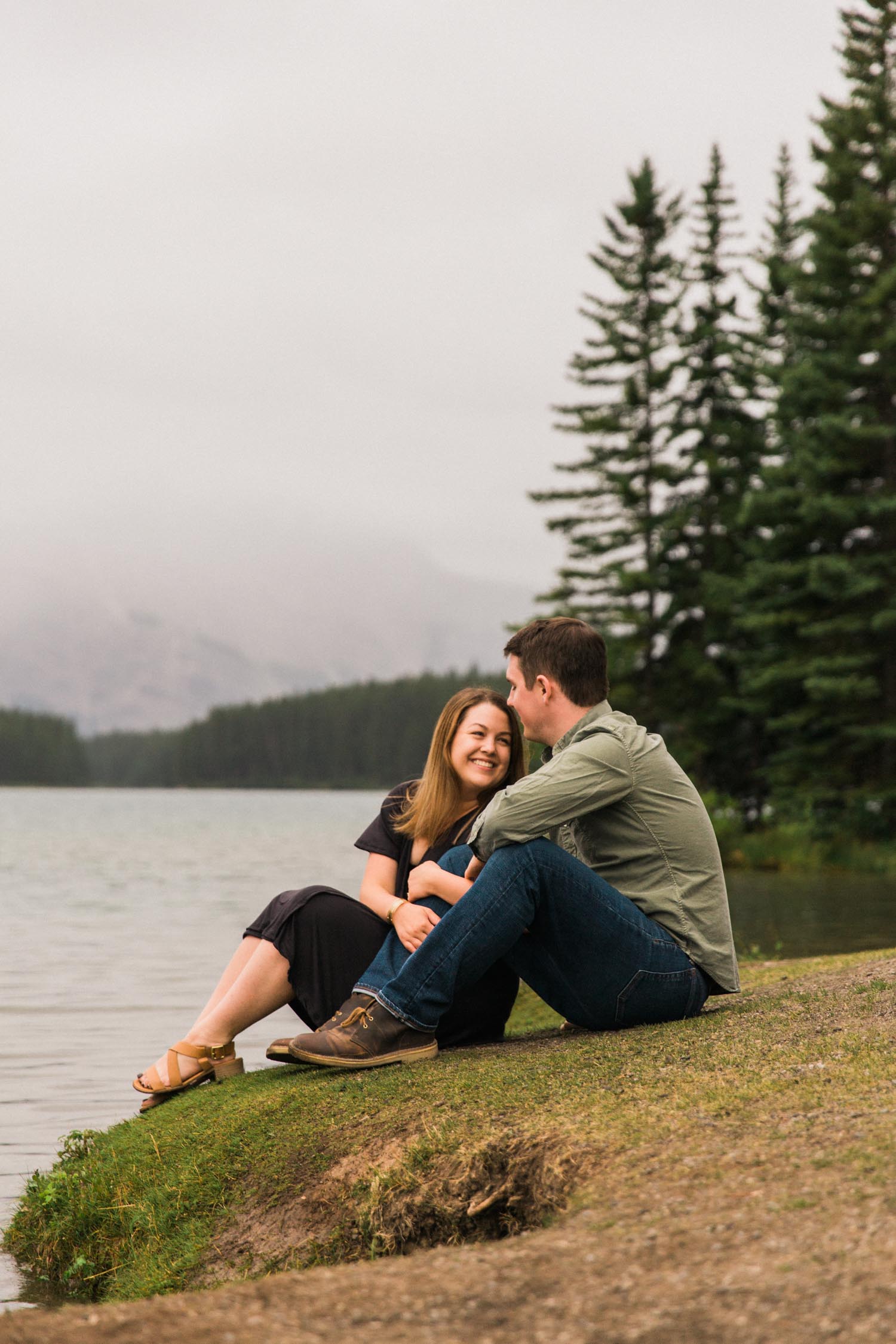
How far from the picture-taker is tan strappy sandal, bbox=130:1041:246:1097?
17.5 feet

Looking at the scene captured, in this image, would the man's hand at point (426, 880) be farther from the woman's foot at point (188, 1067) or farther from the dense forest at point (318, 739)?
the dense forest at point (318, 739)

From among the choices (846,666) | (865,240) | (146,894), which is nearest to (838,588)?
(846,666)

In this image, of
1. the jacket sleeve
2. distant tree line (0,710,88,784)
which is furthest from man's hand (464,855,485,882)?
distant tree line (0,710,88,784)

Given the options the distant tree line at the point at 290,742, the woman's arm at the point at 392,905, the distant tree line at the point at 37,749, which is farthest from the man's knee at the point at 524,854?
the distant tree line at the point at 37,749

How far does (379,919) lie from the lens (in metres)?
5.18

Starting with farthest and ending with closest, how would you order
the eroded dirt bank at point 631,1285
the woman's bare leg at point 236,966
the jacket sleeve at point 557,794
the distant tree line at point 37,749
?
the distant tree line at point 37,749 < the woman's bare leg at point 236,966 < the jacket sleeve at point 557,794 < the eroded dirt bank at point 631,1285

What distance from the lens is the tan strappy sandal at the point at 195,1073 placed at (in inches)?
210

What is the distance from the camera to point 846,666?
26.7m

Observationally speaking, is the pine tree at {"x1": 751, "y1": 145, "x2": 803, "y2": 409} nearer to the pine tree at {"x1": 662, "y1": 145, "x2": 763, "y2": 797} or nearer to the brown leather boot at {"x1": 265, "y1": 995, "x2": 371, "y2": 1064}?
the pine tree at {"x1": 662, "y1": 145, "x2": 763, "y2": 797}

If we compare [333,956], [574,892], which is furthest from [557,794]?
[333,956]

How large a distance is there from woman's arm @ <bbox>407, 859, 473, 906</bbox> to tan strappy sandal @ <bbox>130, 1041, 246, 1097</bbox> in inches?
44.6

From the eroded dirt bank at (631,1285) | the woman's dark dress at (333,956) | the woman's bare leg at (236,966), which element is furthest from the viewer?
the woman's bare leg at (236,966)

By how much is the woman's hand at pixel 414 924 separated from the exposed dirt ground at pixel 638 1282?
5.21 feet

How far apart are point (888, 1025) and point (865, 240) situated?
88.8ft
